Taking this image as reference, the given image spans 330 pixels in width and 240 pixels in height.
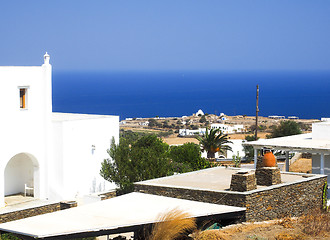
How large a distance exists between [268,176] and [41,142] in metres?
11.0

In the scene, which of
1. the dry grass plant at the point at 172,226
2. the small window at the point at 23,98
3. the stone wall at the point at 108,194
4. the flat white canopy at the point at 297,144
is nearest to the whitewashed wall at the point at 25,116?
the small window at the point at 23,98

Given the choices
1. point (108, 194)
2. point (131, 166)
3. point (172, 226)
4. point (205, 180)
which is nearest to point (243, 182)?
point (205, 180)

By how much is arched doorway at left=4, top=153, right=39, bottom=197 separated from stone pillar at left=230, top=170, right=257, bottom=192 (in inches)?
443

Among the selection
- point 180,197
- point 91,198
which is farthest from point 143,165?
point 180,197

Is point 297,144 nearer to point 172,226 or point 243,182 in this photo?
point 243,182

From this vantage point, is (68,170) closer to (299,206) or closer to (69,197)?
(69,197)

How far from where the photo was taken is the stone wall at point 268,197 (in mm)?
14578

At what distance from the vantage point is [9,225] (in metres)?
11.9

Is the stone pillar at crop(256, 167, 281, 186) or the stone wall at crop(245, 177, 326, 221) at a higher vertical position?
the stone pillar at crop(256, 167, 281, 186)

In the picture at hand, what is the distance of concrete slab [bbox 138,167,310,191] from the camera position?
1645 cm

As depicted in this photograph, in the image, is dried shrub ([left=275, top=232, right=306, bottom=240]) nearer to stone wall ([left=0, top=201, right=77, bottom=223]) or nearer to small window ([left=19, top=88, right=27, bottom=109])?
stone wall ([left=0, top=201, right=77, bottom=223])

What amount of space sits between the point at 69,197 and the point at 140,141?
18.3 ft

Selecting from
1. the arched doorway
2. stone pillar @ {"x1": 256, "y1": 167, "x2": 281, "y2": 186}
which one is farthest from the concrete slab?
the arched doorway

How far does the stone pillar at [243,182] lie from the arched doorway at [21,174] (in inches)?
443
